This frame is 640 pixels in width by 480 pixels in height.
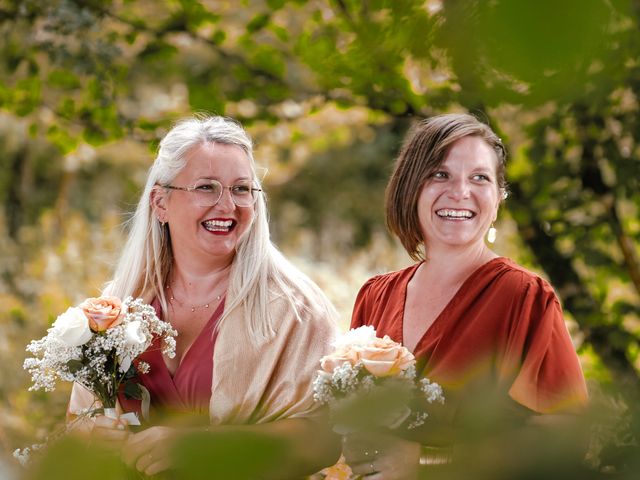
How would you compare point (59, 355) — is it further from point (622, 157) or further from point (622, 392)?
point (622, 392)

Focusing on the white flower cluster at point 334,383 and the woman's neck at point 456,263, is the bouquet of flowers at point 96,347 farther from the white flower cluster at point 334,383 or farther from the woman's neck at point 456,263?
the woman's neck at point 456,263

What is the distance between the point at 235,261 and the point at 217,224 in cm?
16

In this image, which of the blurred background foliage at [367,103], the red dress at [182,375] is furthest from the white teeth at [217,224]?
the blurred background foliage at [367,103]

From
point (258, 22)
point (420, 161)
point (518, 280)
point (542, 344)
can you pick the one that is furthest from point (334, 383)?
point (258, 22)

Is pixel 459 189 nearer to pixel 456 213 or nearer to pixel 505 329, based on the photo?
pixel 456 213

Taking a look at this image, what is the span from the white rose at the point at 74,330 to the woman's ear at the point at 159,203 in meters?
0.53

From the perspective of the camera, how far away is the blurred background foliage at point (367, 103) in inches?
13.2

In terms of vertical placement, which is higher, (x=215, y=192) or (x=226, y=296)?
(x=215, y=192)

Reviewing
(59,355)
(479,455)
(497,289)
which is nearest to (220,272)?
(59,355)

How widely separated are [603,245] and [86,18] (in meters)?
2.23

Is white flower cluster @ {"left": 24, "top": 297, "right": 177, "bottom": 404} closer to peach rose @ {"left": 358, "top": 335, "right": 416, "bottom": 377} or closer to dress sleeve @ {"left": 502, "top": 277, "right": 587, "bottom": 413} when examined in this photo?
peach rose @ {"left": 358, "top": 335, "right": 416, "bottom": 377}

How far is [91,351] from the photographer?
241 cm

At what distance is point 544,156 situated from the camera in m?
2.18

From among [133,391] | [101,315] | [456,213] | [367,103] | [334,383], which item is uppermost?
[367,103]
